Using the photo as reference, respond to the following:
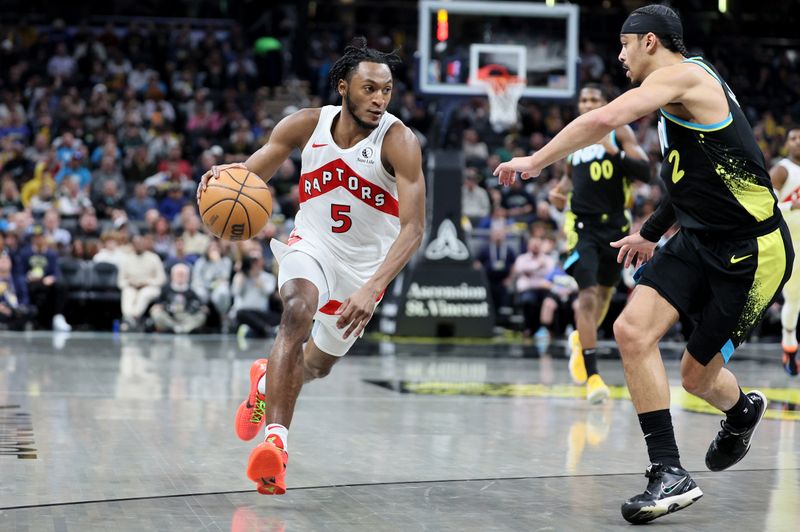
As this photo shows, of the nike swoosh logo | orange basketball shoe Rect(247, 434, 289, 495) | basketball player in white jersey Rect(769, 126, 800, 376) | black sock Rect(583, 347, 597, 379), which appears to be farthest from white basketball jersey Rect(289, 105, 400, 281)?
basketball player in white jersey Rect(769, 126, 800, 376)

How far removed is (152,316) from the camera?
601 inches

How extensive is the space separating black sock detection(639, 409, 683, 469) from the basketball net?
11.5 meters

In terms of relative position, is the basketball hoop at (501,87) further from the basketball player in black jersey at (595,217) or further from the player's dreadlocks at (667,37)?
the player's dreadlocks at (667,37)

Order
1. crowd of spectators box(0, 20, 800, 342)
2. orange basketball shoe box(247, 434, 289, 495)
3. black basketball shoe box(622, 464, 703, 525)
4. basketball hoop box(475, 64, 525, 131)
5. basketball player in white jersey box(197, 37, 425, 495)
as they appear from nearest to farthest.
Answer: black basketball shoe box(622, 464, 703, 525), orange basketball shoe box(247, 434, 289, 495), basketball player in white jersey box(197, 37, 425, 495), crowd of spectators box(0, 20, 800, 342), basketball hoop box(475, 64, 525, 131)

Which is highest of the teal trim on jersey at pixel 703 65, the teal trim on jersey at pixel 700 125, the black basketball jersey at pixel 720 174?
the teal trim on jersey at pixel 703 65

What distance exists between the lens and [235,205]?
18.0ft

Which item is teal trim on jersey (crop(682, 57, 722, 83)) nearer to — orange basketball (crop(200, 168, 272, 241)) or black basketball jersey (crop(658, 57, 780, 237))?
black basketball jersey (crop(658, 57, 780, 237))

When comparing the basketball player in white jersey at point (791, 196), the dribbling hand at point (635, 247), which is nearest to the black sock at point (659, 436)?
the dribbling hand at point (635, 247)

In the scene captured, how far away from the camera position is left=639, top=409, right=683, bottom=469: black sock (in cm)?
479

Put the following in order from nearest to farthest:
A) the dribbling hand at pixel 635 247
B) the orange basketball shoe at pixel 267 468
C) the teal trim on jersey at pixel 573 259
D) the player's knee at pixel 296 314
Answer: the orange basketball shoe at pixel 267 468 < the player's knee at pixel 296 314 < the dribbling hand at pixel 635 247 < the teal trim on jersey at pixel 573 259

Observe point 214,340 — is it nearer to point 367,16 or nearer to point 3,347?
point 3,347

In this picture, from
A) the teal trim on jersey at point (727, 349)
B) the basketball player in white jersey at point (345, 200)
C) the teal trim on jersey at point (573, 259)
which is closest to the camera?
the teal trim on jersey at point (727, 349)

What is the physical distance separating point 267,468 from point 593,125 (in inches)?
74.6

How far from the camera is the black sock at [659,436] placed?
15.7 feet
